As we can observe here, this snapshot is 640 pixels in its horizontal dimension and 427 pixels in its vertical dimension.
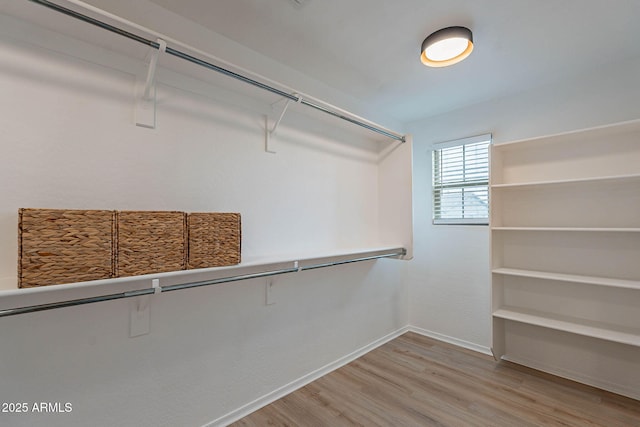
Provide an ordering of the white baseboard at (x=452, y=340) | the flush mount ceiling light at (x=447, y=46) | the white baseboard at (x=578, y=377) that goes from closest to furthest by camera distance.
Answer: the flush mount ceiling light at (x=447, y=46), the white baseboard at (x=578, y=377), the white baseboard at (x=452, y=340)

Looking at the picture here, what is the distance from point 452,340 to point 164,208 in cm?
302

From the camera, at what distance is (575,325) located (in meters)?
2.32

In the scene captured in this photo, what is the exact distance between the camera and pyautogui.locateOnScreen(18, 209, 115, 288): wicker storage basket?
1.08 metres

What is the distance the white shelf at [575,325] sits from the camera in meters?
2.09

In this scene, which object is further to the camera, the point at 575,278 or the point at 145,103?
the point at 575,278

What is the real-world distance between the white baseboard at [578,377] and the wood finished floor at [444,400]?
62mm

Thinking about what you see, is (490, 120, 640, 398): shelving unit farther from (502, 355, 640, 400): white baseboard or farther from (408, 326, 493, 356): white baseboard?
(408, 326, 493, 356): white baseboard

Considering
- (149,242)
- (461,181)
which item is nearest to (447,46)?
(461,181)

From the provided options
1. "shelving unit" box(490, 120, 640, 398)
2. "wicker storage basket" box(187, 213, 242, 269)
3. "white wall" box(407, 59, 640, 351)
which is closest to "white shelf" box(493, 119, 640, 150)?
"shelving unit" box(490, 120, 640, 398)

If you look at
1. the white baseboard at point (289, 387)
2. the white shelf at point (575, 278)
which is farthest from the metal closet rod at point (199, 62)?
the white baseboard at point (289, 387)

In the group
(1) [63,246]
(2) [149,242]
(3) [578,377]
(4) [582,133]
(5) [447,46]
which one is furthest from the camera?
(3) [578,377]

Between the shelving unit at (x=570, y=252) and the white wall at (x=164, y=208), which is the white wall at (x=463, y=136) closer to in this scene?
the shelving unit at (x=570, y=252)

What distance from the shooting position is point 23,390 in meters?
1.28

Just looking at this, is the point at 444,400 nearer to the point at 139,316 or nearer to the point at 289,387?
the point at 289,387
